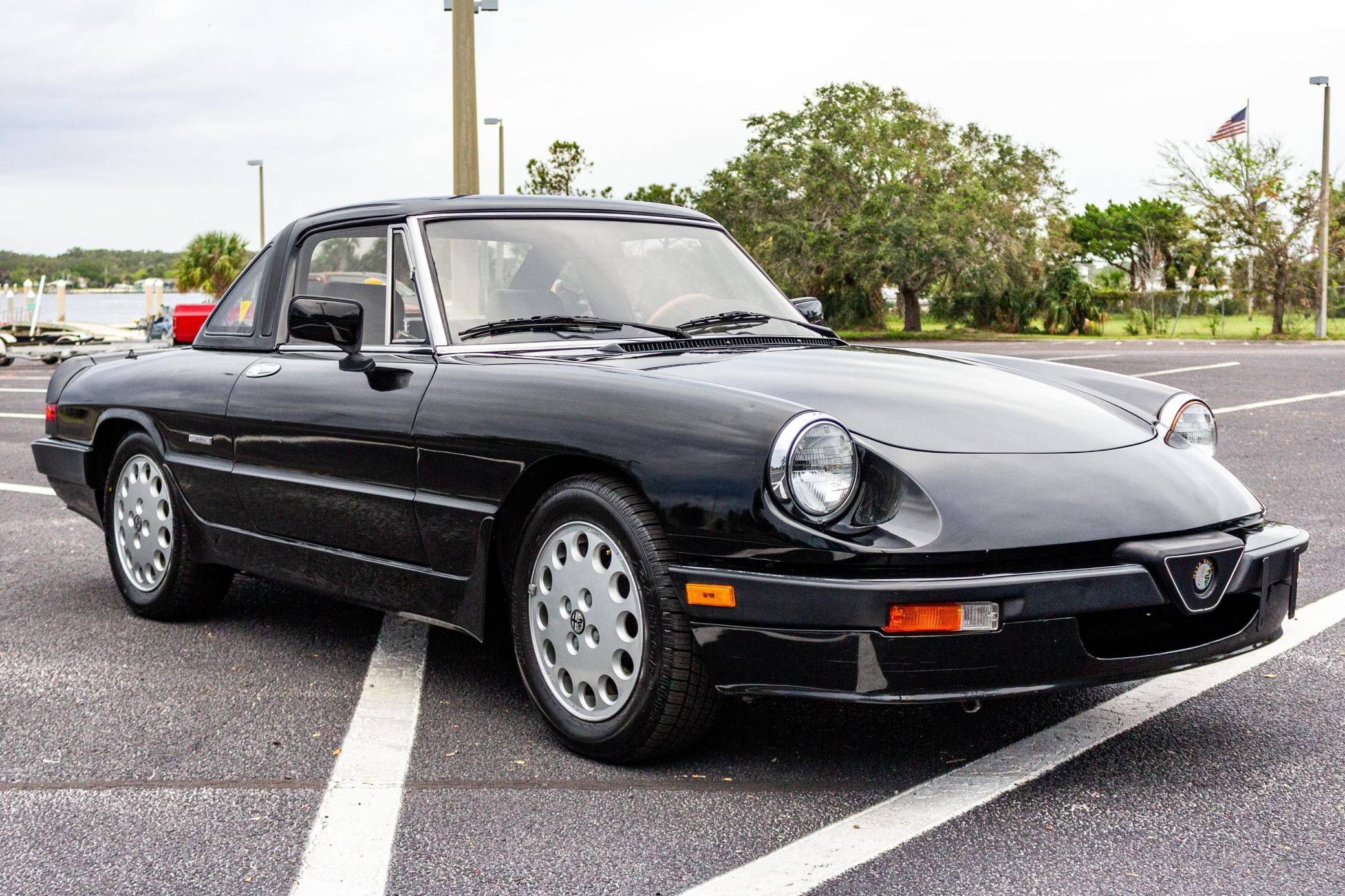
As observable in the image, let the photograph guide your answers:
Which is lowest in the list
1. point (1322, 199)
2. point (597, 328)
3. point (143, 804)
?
point (143, 804)

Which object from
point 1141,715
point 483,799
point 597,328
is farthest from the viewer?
point 597,328

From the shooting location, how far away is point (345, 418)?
405 centimetres

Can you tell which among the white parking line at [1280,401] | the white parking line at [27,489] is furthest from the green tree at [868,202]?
the white parking line at [27,489]

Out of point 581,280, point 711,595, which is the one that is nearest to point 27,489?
point 581,280

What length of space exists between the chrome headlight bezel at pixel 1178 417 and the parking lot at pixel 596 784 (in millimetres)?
730

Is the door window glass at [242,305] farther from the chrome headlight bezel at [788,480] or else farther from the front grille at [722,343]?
the chrome headlight bezel at [788,480]

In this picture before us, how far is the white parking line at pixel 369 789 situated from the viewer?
277cm

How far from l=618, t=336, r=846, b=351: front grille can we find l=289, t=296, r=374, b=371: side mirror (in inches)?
31.7

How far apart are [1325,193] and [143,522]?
A: 122 ft

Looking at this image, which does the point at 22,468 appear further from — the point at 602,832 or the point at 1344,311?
the point at 1344,311

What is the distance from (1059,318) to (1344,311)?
788 cm

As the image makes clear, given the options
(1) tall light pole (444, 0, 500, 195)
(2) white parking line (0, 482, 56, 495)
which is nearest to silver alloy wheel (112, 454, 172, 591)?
(2) white parking line (0, 482, 56, 495)

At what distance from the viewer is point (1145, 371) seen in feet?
56.8

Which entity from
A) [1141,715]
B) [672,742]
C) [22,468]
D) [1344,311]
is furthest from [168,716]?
[1344,311]
